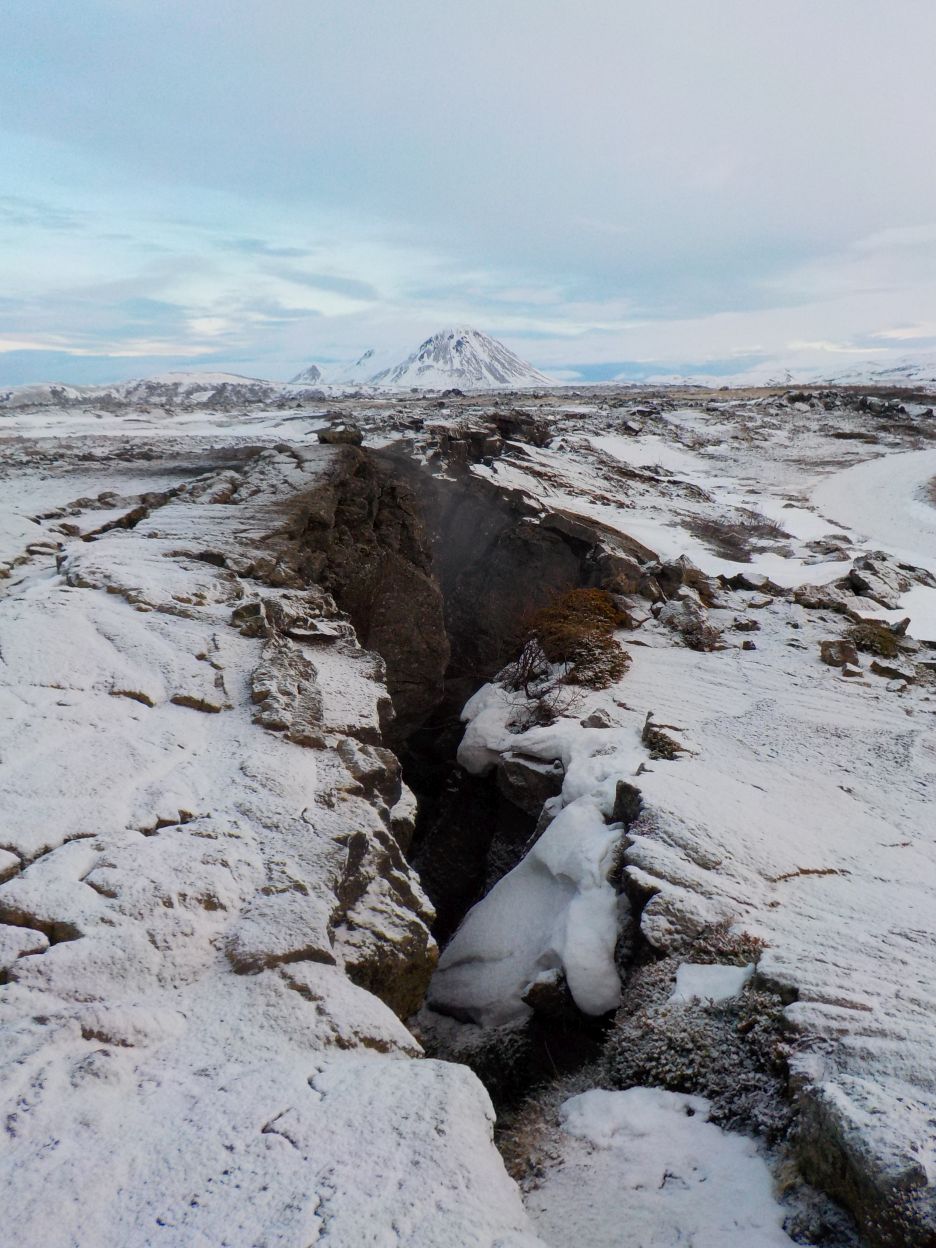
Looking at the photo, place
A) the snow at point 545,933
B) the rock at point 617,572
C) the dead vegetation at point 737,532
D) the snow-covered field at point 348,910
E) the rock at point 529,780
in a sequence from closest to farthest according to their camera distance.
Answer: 1. the snow-covered field at point 348,910
2. the snow at point 545,933
3. the rock at point 529,780
4. the rock at point 617,572
5. the dead vegetation at point 737,532

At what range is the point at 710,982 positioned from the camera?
231 inches

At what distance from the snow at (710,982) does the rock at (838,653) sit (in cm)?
808

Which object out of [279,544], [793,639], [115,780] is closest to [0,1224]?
[115,780]

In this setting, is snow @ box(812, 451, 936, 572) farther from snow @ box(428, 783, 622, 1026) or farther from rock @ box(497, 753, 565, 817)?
snow @ box(428, 783, 622, 1026)

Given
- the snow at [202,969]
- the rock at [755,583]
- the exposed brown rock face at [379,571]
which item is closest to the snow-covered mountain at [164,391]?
the exposed brown rock face at [379,571]

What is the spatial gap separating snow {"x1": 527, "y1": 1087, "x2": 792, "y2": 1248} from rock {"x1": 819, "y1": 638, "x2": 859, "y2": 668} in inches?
366

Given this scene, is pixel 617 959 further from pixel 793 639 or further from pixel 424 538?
pixel 424 538

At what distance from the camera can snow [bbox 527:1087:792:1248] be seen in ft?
13.5

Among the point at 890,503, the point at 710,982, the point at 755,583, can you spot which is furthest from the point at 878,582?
the point at 890,503

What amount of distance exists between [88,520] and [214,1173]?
11733 millimetres

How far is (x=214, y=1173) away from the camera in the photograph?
3.23m

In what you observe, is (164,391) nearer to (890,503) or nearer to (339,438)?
(339,438)

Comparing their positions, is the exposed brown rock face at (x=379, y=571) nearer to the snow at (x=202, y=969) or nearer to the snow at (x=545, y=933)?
the snow at (x=202, y=969)

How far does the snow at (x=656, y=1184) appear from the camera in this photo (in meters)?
4.10
